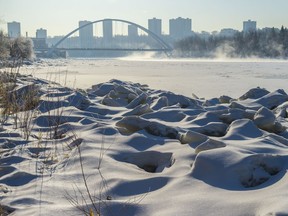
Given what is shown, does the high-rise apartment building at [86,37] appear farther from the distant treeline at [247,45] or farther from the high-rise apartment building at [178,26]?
the distant treeline at [247,45]

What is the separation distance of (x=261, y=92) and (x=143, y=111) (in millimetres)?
2902

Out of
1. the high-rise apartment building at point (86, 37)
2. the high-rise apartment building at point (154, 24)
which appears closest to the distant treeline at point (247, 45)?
the high-rise apartment building at point (86, 37)

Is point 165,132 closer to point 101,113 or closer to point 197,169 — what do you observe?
point 197,169

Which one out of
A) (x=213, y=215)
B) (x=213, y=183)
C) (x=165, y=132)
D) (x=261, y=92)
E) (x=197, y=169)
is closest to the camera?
(x=213, y=215)

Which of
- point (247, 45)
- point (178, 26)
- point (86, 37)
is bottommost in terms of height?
point (247, 45)

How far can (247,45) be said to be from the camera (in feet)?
195

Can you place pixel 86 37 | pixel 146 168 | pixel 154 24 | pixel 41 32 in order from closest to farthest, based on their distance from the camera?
pixel 146 168
pixel 86 37
pixel 154 24
pixel 41 32

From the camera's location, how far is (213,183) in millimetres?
1939

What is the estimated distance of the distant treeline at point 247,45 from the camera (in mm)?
55312

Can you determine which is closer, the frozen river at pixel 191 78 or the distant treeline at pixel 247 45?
the frozen river at pixel 191 78

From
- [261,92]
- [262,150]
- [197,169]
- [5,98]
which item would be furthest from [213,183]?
[261,92]

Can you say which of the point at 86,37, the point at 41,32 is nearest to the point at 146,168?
the point at 86,37

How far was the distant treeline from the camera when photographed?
55.3 metres

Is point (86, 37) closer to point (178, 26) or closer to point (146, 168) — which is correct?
point (178, 26)
